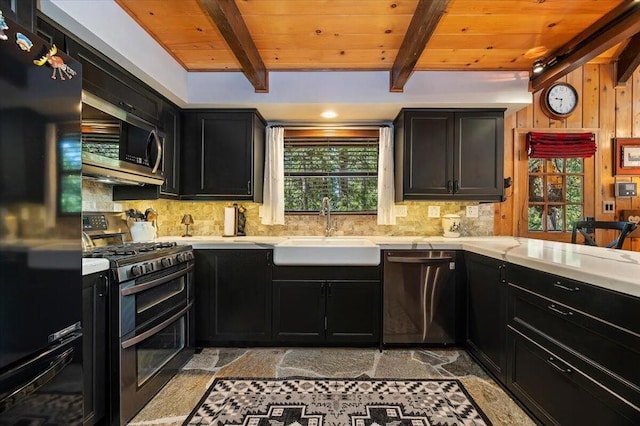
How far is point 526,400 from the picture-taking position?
1.80m

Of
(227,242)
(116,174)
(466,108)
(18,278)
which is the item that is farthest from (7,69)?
(466,108)

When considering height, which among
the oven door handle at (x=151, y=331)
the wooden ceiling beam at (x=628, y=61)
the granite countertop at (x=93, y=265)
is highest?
the wooden ceiling beam at (x=628, y=61)

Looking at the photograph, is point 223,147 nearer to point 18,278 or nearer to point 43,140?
point 43,140

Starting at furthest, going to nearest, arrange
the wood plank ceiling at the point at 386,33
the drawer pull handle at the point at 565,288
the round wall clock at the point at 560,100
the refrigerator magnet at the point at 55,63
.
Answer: the round wall clock at the point at 560,100 → the wood plank ceiling at the point at 386,33 → the drawer pull handle at the point at 565,288 → the refrigerator magnet at the point at 55,63

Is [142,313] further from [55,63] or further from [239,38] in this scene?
[239,38]

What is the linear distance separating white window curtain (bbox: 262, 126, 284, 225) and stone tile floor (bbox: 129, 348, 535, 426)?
125cm

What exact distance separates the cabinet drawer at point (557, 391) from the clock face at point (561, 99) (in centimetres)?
256

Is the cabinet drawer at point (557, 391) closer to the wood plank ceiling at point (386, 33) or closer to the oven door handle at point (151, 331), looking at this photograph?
the wood plank ceiling at point (386, 33)

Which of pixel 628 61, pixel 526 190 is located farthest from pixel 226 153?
pixel 628 61

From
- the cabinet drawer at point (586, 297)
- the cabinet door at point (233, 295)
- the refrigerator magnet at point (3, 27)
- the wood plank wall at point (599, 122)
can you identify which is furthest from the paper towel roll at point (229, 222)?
the wood plank wall at point (599, 122)

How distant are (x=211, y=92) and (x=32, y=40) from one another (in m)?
1.83

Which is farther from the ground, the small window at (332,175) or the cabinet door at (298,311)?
the small window at (332,175)

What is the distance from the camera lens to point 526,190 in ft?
10.8

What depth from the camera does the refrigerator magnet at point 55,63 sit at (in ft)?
3.41
